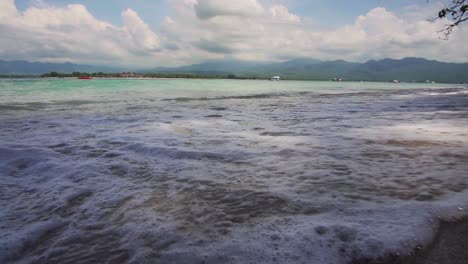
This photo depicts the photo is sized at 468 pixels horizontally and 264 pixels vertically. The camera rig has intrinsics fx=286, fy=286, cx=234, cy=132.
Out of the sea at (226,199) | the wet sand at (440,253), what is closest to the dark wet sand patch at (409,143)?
the sea at (226,199)

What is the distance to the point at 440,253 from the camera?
2.54m

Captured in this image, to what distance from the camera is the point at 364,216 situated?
324 centimetres

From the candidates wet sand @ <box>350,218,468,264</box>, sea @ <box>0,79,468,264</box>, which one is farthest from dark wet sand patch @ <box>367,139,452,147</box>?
wet sand @ <box>350,218,468,264</box>

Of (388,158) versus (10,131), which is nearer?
(388,158)

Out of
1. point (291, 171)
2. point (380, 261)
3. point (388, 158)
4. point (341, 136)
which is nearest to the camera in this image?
point (380, 261)

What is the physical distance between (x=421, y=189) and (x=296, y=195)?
1.78 meters

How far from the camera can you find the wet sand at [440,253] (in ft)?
8.02

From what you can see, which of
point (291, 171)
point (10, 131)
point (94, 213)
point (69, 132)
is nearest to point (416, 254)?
point (291, 171)

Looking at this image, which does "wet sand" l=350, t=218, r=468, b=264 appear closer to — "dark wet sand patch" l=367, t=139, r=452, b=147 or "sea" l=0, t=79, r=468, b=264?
A: "sea" l=0, t=79, r=468, b=264

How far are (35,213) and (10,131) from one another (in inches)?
302

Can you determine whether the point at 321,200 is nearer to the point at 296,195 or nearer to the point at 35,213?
the point at 296,195

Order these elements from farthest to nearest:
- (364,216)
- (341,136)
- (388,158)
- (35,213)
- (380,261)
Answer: (341,136)
(388,158)
(35,213)
(364,216)
(380,261)

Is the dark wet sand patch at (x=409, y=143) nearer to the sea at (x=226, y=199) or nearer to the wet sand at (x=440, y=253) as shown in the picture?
the sea at (x=226, y=199)

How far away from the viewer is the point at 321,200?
371cm
